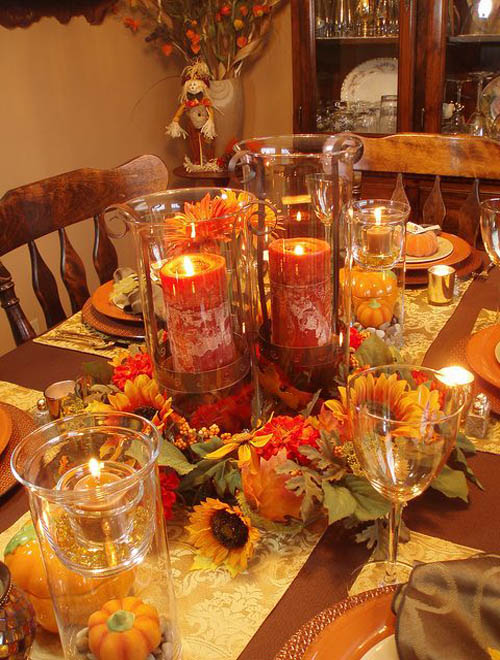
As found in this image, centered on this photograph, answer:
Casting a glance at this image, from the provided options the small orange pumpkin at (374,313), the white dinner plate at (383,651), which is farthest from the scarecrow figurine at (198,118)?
the white dinner plate at (383,651)

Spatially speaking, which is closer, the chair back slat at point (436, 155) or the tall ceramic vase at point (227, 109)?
the chair back slat at point (436, 155)

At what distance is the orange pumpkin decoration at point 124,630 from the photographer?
0.47 meters

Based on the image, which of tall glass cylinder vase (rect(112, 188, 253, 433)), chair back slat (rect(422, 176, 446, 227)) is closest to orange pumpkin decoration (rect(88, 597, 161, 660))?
tall glass cylinder vase (rect(112, 188, 253, 433))

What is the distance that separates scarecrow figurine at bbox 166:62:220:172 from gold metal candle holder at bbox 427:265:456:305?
1796 mm

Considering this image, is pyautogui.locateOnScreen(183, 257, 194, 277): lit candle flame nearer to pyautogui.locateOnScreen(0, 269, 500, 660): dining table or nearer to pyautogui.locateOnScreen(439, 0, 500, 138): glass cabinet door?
pyautogui.locateOnScreen(0, 269, 500, 660): dining table

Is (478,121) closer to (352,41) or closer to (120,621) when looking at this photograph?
(352,41)

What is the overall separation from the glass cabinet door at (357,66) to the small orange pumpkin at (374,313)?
1.73 meters

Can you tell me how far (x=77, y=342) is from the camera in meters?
1.13

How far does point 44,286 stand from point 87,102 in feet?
4.87

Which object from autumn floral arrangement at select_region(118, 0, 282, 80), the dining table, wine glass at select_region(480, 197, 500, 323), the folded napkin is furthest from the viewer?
autumn floral arrangement at select_region(118, 0, 282, 80)

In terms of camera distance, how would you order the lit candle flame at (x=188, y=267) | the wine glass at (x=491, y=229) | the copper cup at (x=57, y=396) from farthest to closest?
the wine glass at (x=491, y=229), the copper cup at (x=57, y=396), the lit candle flame at (x=188, y=267)

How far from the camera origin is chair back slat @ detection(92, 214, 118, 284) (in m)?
1.58

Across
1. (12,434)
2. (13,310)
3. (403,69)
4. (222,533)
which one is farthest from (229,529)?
(403,69)

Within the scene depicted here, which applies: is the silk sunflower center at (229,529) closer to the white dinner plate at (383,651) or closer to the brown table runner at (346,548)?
the brown table runner at (346,548)
